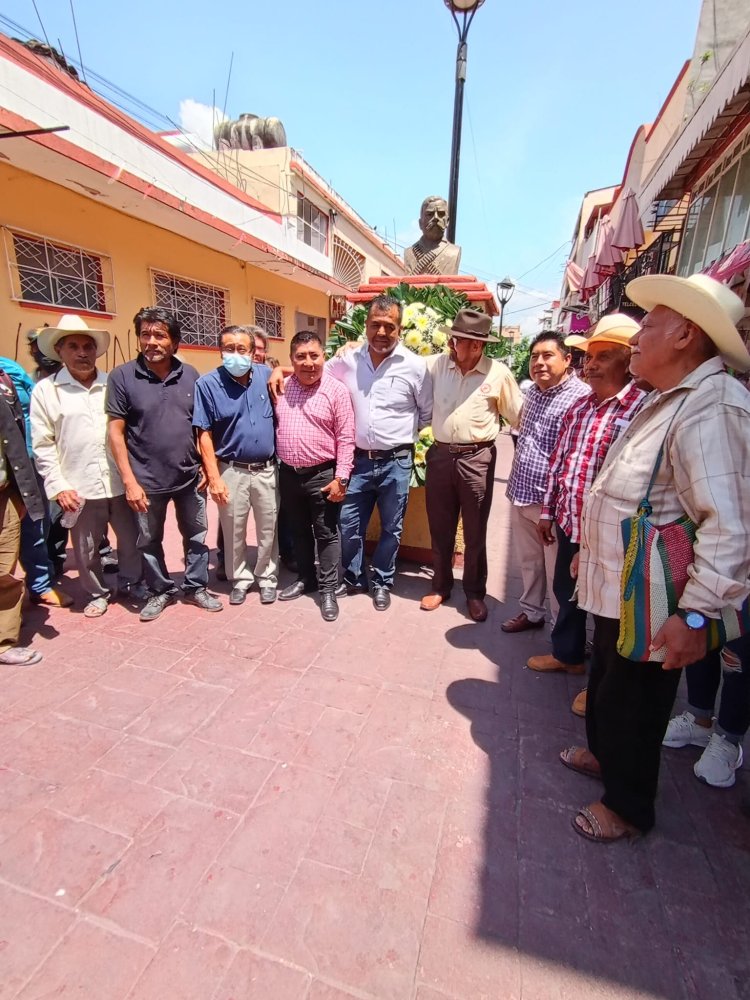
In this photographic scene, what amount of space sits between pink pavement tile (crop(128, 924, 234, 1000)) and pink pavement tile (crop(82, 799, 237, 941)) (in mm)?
60

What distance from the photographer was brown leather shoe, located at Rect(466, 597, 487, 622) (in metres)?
3.49

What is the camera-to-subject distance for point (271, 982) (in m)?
1.38

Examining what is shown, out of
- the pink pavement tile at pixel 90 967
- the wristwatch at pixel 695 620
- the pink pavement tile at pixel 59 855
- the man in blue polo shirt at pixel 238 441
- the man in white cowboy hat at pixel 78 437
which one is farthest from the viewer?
the man in blue polo shirt at pixel 238 441

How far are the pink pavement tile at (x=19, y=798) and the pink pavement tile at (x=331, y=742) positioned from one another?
1001 mm

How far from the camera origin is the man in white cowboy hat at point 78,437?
301cm

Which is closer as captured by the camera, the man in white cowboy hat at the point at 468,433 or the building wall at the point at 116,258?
the man in white cowboy hat at the point at 468,433

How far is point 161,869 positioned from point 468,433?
2.70 meters

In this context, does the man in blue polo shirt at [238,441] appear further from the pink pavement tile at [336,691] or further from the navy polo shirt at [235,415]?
the pink pavement tile at [336,691]

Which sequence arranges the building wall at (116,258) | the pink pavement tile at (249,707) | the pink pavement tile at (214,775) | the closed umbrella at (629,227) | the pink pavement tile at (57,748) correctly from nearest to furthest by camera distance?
the pink pavement tile at (214,775), the pink pavement tile at (57,748), the pink pavement tile at (249,707), the building wall at (116,258), the closed umbrella at (629,227)

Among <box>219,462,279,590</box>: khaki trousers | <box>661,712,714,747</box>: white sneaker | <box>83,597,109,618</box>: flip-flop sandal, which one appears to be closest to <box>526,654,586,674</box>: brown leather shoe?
<box>661,712,714,747</box>: white sneaker

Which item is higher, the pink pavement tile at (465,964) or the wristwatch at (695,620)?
the wristwatch at (695,620)

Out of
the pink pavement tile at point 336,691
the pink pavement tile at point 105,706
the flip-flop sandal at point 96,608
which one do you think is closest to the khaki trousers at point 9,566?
the flip-flop sandal at point 96,608

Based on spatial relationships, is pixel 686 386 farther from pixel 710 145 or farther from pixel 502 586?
pixel 710 145

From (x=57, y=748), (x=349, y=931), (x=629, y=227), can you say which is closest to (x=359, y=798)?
(x=349, y=931)
